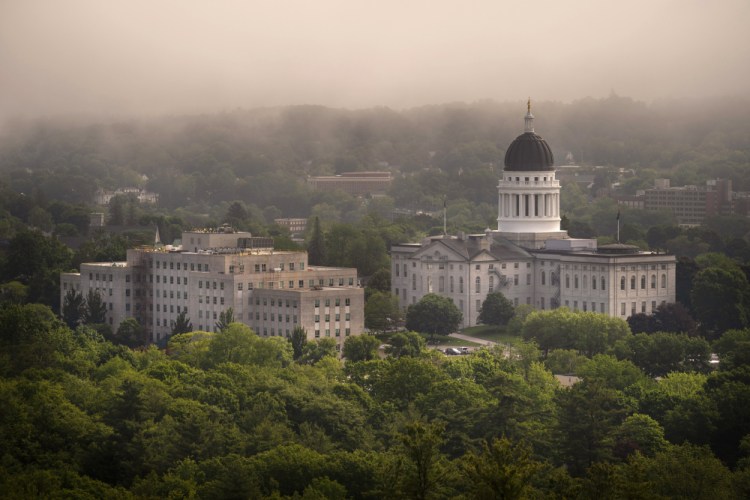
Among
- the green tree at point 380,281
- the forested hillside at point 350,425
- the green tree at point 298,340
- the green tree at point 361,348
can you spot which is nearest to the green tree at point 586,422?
the forested hillside at point 350,425

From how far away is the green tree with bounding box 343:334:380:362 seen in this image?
353 feet

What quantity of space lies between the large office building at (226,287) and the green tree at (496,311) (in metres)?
10.6

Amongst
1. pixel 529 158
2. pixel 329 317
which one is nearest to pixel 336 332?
pixel 329 317

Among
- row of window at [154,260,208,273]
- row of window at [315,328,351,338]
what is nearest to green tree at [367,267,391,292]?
row of window at [154,260,208,273]

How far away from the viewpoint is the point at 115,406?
279ft

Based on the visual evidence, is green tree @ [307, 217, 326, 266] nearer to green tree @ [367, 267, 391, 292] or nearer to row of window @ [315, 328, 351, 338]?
green tree @ [367, 267, 391, 292]

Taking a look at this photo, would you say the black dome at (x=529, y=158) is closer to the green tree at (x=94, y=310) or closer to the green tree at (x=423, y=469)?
A: the green tree at (x=94, y=310)

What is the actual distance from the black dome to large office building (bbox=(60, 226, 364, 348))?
25.1 m

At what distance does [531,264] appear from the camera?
138m

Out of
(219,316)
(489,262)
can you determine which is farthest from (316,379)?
(489,262)

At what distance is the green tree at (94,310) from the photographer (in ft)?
407

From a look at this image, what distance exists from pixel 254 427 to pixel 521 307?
49.4 meters

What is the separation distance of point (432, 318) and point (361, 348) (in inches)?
702

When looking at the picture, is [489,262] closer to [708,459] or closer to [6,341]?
[6,341]
